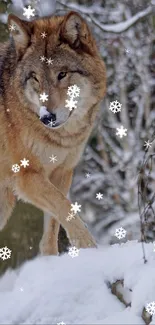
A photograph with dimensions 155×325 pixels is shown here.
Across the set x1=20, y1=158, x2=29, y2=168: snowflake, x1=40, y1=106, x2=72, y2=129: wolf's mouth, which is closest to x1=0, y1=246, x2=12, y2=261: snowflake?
x1=20, y1=158, x2=29, y2=168: snowflake

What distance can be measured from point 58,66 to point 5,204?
1.03 m

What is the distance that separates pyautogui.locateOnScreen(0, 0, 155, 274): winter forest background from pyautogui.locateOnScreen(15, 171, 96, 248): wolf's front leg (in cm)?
55

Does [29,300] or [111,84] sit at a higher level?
[111,84]

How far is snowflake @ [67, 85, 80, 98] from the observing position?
3805 millimetres

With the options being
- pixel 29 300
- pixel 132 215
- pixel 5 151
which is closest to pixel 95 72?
pixel 5 151

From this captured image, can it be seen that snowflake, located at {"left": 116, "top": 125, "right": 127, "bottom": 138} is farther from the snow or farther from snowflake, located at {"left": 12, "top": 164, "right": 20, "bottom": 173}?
snowflake, located at {"left": 12, "top": 164, "right": 20, "bottom": 173}

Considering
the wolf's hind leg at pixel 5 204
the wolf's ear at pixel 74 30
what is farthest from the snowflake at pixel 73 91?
the wolf's hind leg at pixel 5 204

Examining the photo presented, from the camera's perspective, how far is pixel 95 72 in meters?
3.94

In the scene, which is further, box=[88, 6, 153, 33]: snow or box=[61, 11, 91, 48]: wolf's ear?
box=[88, 6, 153, 33]: snow

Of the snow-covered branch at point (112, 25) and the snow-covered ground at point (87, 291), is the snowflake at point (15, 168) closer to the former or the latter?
the snow-covered ground at point (87, 291)

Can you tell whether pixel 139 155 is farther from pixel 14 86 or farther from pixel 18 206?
pixel 14 86

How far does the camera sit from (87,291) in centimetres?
303

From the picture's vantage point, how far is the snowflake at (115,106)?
16.3 feet

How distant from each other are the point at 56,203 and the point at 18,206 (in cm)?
72
